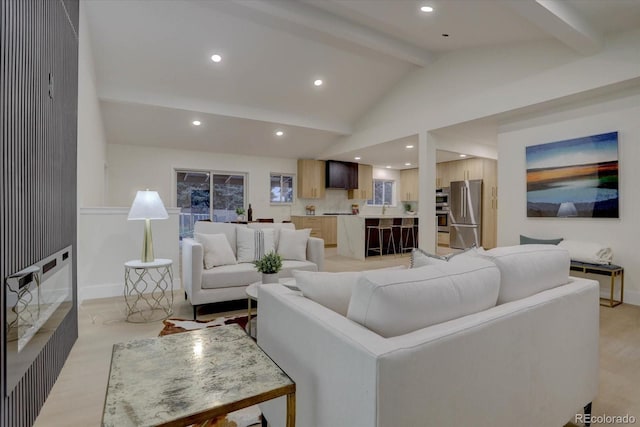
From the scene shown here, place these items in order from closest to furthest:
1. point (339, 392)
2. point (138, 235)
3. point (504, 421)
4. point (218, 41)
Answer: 1. point (339, 392)
2. point (504, 421)
3. point (138, 235)
4. point (218, 41)

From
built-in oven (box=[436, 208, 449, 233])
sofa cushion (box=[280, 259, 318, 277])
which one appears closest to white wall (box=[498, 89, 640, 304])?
sofa cushion (box=[280, 259, 318, 277])

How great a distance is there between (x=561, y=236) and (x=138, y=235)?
533 centimetres

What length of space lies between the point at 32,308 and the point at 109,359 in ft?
3.09

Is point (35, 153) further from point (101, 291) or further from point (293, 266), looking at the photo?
point (101, 291)

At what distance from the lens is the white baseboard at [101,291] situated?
3717 mm

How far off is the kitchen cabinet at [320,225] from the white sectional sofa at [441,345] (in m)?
6.59

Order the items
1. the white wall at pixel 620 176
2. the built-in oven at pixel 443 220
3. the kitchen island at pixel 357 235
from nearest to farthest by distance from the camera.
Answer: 1. the white wall at pixel 620 176
2. the kitchen island at pixel 357 235
3. the built-in oven at pixel 443 220

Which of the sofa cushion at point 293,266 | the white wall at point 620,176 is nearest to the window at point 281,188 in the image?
the sofa cushion at point 293,266

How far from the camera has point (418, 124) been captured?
5.66m

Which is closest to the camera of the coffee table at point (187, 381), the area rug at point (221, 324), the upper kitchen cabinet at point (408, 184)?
the coffee table at point (187, 381)

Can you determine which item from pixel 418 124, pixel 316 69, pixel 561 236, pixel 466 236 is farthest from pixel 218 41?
pixel 466 236

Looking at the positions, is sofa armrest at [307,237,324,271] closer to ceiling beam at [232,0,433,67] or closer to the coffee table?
ceiling beam at [232,0,433,67]

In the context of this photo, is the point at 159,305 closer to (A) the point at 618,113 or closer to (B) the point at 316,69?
(B) the point at 316,69

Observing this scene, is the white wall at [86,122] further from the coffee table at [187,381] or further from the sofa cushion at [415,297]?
the sofa cushion at [415,297]
